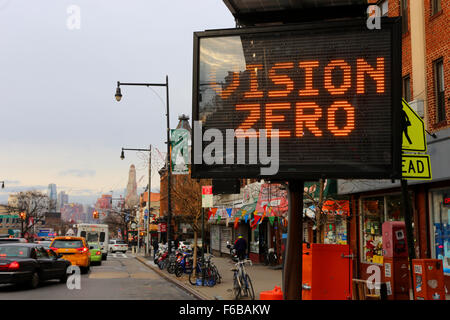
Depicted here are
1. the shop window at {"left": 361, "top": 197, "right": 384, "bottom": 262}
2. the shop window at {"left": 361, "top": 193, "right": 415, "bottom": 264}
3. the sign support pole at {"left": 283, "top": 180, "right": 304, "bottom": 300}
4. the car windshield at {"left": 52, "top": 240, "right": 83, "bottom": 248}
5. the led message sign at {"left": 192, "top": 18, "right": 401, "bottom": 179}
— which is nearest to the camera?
the led message sign at {"left": 192, "top": 18, "right": 401, "bottom": 179}

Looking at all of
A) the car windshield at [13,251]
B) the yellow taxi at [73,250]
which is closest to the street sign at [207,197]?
the car windshield at [13,251]

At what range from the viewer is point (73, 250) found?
80.2 ft

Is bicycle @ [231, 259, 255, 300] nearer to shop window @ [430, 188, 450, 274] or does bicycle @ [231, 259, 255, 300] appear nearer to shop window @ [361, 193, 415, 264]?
shop window @ [430, 188, 450, 274]

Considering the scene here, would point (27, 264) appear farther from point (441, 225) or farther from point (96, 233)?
point (96, 233)

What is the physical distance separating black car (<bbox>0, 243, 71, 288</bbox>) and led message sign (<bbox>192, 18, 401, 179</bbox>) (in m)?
11.7

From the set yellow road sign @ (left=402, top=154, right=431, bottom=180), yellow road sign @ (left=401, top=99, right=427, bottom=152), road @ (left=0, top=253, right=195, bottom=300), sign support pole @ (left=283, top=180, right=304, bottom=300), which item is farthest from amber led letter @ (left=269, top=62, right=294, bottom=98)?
road @ (left=0, top=253, right=195, bottom=300)

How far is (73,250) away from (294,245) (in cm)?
2047

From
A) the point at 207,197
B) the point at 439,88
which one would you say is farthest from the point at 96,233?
the point at 439,88

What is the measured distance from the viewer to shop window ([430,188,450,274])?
14664mm

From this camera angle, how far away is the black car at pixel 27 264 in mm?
15023

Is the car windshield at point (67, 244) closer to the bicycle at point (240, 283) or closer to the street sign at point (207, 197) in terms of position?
the street sign at point (207, 197)

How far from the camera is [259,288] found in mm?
16953

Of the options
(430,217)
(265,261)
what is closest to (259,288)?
(430,217)
